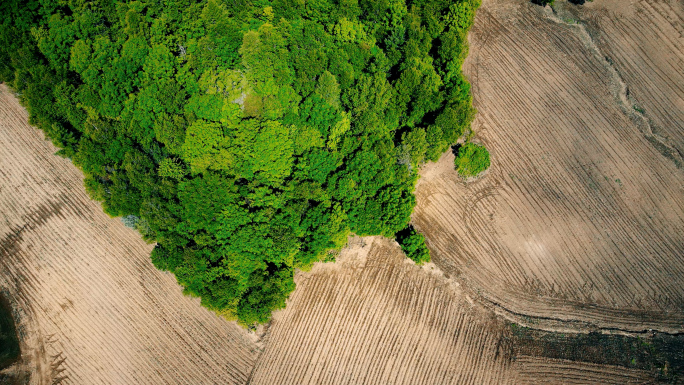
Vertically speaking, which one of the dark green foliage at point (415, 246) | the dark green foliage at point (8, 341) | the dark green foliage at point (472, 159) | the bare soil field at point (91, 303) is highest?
the dark green foliage at point (472, 159)

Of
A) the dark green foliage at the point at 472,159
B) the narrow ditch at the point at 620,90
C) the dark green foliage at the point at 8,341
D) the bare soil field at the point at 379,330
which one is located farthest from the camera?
the narrow ditch at the point at 620,90

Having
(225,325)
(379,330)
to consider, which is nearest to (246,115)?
(225,325)

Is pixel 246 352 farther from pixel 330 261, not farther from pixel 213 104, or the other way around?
pixel 213 104

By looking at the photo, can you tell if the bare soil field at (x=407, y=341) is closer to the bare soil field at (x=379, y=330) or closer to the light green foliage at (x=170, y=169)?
the bare soil field at (x=379, y=330)

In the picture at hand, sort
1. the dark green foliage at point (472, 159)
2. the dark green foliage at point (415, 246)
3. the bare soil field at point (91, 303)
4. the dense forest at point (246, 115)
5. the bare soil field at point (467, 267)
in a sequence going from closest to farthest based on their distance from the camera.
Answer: the dense forest at point (246, 115), the dark green foliage at point (415, 246), the bare soil field at point (467, 267), the bare soil field at point (91, 303), the dark green foliage at point (472, 159)

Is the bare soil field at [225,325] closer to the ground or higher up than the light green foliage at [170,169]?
closer to the ground

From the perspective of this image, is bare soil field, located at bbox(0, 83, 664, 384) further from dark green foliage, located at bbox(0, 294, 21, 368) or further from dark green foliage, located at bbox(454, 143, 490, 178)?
dark green foliage, located at bbox(454, 143, 490, 178)

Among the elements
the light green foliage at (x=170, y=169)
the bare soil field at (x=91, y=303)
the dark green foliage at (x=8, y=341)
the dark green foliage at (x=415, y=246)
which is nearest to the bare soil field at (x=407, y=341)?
the dark green foliage at (x=415, y=246)
